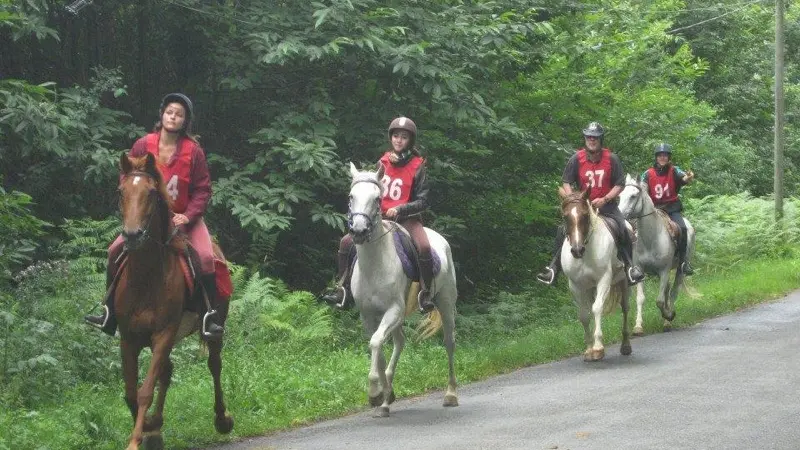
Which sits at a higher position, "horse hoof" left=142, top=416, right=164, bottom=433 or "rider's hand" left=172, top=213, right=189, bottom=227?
"rider's hand" left=172, top=213, right=189, bottom=227

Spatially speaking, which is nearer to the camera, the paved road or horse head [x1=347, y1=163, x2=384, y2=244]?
the paved road

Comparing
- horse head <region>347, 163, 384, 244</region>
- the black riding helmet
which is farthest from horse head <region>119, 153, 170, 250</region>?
horse head <region>347, 163, 384, 244</region>

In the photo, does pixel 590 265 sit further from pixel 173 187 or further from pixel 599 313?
pixel 173 187

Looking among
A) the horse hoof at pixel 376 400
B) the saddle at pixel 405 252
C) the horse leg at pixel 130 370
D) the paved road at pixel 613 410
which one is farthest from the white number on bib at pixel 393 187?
the horse leg at pixel 130 370

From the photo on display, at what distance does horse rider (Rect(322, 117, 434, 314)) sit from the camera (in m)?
12.3

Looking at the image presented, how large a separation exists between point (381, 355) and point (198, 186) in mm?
2596

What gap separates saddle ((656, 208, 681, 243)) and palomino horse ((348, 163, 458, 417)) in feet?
29.1

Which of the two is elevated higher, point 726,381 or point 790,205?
point 790,205

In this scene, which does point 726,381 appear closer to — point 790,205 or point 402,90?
point 402,90

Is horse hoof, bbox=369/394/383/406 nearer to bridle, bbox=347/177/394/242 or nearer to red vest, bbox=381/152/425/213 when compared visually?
bridle, bbox=347/177/394/242

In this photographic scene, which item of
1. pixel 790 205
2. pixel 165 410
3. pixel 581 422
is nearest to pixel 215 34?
pixel 165 410

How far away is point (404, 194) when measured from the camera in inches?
487

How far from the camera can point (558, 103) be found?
23453 mm

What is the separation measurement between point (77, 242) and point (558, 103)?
34.3 feet
